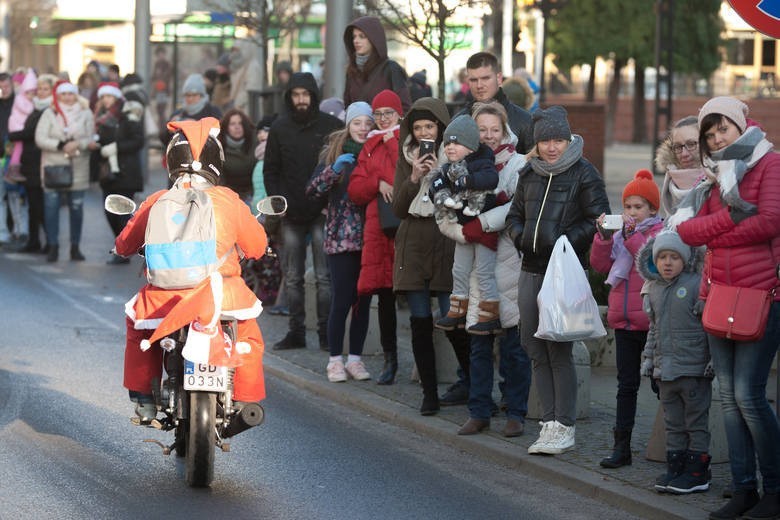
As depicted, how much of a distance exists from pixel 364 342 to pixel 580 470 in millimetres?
3928

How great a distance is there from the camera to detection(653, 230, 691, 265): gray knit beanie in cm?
812

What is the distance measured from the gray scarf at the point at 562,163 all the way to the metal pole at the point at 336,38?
7.16 meters

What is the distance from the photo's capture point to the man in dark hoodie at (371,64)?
12.8 meters

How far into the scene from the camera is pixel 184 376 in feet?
26.2

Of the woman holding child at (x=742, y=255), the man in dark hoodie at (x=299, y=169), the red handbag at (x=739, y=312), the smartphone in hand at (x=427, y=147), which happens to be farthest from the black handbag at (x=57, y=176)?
the red handbag at (x=739, y=312)

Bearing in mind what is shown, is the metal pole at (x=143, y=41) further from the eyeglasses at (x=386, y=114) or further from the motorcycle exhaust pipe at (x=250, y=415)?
the motorcycle exhaust pipe at (x=250, y=415)

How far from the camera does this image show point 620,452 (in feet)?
28.8

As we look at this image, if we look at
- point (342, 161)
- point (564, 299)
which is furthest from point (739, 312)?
point (342, 161)

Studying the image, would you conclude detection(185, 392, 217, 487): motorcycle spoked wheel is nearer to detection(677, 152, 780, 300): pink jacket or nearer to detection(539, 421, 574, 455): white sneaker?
detection(539, 421, 574, 455): white sneaker

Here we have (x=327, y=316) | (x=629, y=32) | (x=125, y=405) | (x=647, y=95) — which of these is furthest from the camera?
(x=647, y=95)

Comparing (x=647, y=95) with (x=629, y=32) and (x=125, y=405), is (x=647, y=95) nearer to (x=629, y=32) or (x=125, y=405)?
(x=629, y=32)

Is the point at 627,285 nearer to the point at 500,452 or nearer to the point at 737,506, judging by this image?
the point at 500,452

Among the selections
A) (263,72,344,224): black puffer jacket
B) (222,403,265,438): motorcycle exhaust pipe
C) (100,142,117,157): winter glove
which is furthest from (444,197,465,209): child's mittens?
(100,142,117,157): winter glove

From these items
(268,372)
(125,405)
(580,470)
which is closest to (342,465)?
(580,470)
